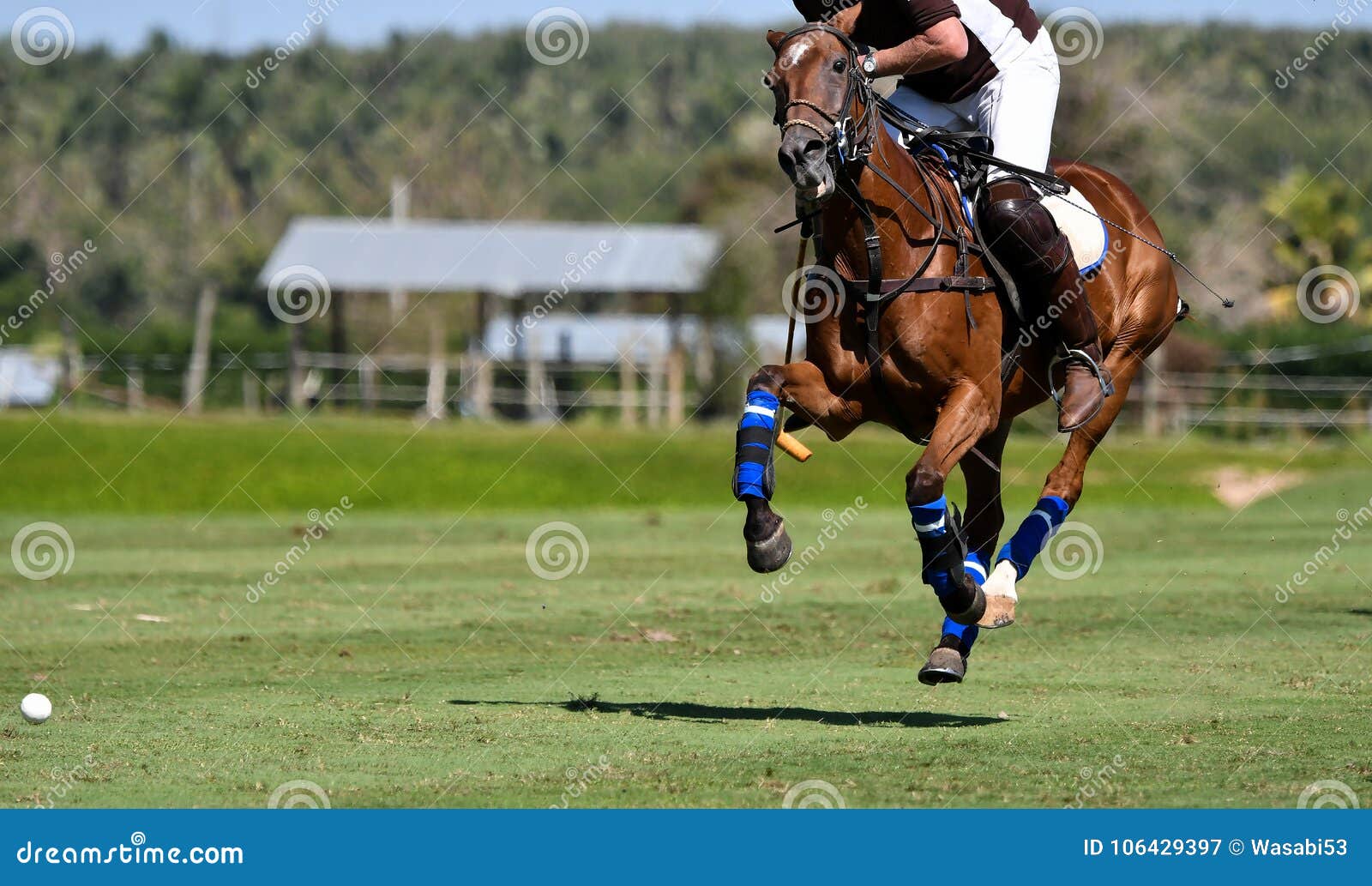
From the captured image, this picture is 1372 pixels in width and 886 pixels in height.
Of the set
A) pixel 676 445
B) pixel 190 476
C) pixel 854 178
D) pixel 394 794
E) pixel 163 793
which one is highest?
pixel 190 476

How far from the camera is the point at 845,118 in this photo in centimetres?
951

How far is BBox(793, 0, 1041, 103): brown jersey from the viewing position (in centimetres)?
1040

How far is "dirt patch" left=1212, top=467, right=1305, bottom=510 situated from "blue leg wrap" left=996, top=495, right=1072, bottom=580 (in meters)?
21.4

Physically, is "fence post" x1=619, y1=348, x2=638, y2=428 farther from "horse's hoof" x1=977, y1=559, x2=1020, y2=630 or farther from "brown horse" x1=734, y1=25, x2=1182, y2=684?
"brown horse" x1=734, y1=25, x2=1182, y2=684

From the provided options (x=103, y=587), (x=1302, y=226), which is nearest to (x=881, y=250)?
(x=103, y=587)

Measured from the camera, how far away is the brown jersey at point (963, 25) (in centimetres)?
1040

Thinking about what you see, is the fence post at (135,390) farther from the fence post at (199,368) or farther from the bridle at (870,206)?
the bridle at (870,206)

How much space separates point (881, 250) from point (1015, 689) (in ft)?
10.7

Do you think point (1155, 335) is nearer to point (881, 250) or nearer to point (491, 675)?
point (881, 250)

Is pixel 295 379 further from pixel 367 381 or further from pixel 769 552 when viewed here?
pixel 769 552

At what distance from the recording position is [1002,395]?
11.3 metres

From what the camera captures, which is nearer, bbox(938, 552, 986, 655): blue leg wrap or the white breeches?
bbox(938, 552, 986, 655): blue leg wrap

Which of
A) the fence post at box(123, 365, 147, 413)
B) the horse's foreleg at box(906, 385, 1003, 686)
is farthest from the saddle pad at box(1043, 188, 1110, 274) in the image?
the fence post at box(123, 365, 147, 413)

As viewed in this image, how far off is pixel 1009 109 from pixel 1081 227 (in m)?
0.90
